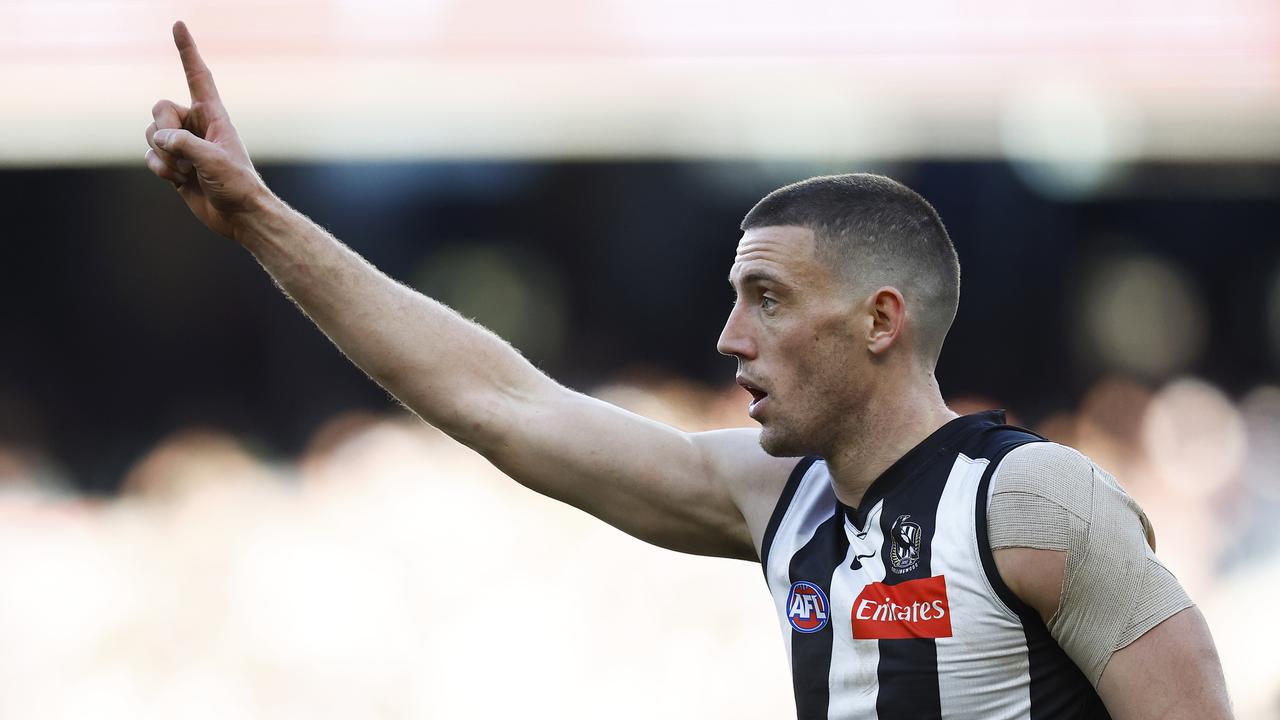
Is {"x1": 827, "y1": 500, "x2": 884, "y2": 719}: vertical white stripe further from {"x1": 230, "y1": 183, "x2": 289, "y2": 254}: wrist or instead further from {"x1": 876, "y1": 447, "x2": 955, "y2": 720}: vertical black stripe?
{"x1": 230, "y1": 183, "x2": 289, "y2": 254}: wrist

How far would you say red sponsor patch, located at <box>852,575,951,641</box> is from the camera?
2.15 metres

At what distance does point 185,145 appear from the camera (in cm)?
227

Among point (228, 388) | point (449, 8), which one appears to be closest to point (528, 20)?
point (449, 8)

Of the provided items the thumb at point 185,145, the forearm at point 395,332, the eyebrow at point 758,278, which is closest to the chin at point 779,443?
the eyebrow at point 758,278

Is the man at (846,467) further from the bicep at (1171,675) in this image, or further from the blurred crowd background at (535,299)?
the blurred crowd background at (535,299)

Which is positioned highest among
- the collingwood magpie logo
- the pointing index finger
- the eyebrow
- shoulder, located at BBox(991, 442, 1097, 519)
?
the pointing index finger

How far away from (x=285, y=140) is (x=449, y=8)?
123 cm

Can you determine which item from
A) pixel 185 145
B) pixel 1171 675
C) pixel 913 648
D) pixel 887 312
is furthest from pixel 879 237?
pixel 185 145

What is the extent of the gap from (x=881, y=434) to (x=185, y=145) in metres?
1.36

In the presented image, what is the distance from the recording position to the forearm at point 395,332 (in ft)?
7.77

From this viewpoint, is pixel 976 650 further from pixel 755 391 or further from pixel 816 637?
pixel 755 391

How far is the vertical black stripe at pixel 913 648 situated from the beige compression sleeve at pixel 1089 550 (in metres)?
0.14

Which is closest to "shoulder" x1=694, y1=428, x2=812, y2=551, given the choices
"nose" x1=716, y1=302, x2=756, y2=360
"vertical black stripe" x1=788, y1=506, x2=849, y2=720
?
"vertical black stripe" x1=788, y1=506, x2=849, y2=720

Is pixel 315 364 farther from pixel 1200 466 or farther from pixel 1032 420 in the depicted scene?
pixel 1200 466
